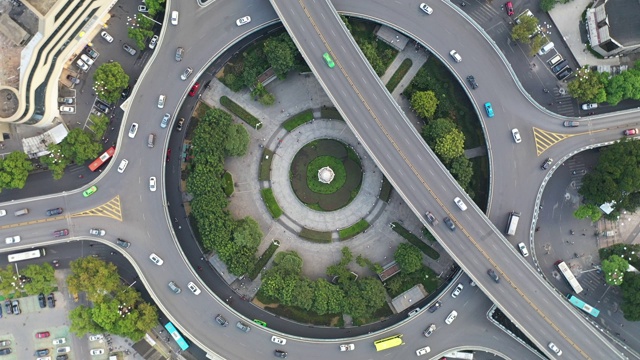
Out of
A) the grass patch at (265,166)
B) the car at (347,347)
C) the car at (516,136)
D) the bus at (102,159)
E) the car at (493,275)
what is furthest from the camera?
the grass patch at (265,166)

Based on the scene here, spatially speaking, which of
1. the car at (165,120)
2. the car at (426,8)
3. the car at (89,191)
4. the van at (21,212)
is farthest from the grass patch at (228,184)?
the car at (426,8)

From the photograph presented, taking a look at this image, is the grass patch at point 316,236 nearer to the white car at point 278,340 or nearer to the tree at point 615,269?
the white car at point 278,340

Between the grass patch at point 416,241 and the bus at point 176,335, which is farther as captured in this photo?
the grass patch at point 416,241

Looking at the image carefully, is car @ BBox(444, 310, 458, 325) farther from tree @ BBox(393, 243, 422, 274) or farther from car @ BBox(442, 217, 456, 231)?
car @ BBox(442, 217, 456, 231)

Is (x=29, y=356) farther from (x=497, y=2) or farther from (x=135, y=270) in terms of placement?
(x=497, y=2)

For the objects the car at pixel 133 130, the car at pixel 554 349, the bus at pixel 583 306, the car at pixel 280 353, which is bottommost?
the car at pixel 554 349

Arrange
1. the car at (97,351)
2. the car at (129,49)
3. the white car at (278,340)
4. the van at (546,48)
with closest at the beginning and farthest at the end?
the white car at (278,340) < the van at (546,48) < the car at (97,351) < the car at (129,49)

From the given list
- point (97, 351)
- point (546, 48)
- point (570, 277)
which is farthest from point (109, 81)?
point (570, 277)

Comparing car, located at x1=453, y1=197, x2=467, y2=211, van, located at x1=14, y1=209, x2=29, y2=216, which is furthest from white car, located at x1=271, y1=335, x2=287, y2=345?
van, located at x1=14, y1=209, x2=29, y2=216
